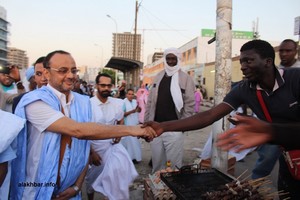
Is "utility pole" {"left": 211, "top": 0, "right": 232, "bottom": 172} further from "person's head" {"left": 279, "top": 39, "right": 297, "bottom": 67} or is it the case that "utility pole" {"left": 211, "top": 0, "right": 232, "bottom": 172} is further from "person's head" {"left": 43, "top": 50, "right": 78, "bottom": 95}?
"person's head" {"left": 43, "top": 50, "right": 78, "bottom": 95}

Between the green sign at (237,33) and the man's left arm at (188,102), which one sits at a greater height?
the green sign at (237,33)

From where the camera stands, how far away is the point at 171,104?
482cm

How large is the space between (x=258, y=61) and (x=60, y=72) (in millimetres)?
1729

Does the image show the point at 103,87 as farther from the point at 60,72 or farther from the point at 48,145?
the point at 48,145

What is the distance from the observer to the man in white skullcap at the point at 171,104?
4.75 metres

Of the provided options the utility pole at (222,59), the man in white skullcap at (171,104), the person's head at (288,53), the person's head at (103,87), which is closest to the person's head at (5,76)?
the person's head at (103,87)

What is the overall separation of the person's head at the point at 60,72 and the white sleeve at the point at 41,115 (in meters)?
0.33

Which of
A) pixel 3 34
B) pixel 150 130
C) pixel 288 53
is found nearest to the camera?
pixel 150 130

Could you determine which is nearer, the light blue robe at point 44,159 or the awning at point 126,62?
the light blue robe at point 44,159

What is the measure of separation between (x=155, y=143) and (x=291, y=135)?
354 centimetres

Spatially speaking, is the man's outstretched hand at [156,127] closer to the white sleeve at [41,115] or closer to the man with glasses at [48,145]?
the man with glasses at [48,145]

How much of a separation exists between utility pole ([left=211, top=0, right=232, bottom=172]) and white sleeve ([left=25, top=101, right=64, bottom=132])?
324 centimetres

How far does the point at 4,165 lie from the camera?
205 centimetres

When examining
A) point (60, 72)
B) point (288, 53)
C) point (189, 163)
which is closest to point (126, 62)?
point (189, 163)
